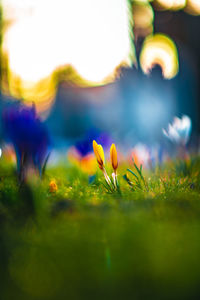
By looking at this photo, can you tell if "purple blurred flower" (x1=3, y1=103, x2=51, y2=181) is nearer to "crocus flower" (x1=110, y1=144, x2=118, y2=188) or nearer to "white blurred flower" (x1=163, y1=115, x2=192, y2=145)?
A: "crocus flower" (x1=110, y1=144, x2=118, y2=188)

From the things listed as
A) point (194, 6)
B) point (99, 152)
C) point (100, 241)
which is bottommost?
point (100, 241)

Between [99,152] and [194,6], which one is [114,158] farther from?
[194,6]

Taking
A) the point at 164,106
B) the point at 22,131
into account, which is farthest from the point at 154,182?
the point at 164,106

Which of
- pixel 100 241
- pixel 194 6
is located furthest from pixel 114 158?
pixel 194 6

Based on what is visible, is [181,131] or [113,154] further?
[181,131]

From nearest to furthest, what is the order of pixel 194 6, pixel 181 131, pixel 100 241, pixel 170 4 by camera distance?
pixel 100 241 → pixel 181 131 → pixel 194 6 → pixel 170 4

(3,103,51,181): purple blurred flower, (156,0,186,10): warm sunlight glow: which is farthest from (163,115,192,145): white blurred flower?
(156,0,186,10): warm sunlight glow
